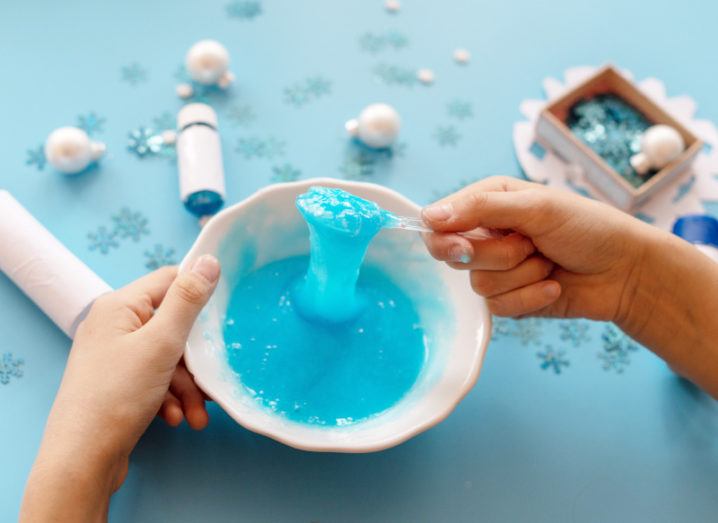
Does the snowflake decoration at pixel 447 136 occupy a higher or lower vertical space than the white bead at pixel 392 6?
lower

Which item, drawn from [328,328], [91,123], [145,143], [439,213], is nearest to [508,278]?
[439,213]

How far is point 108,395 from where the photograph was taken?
1.00 meters

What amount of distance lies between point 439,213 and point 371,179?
1.26 feet

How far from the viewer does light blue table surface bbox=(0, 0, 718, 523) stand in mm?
1140

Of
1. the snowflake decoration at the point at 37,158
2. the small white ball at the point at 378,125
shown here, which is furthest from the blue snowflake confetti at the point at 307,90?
the snowflake decoration at the point at 37,158

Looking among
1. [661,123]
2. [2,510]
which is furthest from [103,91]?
[661,123]

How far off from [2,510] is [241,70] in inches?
34.0

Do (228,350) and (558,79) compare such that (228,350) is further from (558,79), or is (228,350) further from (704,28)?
(704,28)

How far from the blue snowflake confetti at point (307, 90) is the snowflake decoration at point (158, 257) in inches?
14.8

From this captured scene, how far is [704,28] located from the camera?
5.39 ft

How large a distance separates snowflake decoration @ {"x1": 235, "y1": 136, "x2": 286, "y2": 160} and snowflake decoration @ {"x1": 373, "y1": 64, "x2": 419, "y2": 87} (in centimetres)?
25

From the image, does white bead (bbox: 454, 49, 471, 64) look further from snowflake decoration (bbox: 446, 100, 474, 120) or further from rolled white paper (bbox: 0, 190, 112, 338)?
rolled white paper (bbox: 0, 190, 112, 338)

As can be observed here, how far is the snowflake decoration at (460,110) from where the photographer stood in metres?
1.50

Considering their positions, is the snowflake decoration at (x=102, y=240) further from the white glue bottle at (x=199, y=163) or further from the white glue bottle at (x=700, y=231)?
the white glue bottle at (x=700, y=231)
